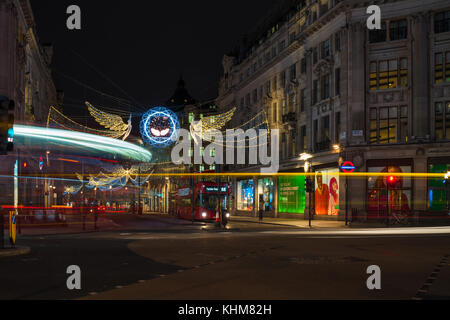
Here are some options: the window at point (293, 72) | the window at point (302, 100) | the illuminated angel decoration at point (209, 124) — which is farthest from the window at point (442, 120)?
the window at point (293, 72)

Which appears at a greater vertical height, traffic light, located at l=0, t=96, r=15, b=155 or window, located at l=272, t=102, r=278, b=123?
window, located at l=272, t=102, r=278, b=123

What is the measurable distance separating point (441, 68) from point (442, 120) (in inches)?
154

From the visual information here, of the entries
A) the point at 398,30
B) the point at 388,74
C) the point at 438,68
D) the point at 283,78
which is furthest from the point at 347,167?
the point at 283,78

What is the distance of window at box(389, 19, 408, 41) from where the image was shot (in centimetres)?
4250

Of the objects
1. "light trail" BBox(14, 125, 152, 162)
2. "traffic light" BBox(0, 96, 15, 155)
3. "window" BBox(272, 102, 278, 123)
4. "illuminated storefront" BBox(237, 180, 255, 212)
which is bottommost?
"illuminated storefront" BBox(237, 180, 255, 212)

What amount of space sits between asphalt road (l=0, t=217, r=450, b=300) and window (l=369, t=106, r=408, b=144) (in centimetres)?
2194

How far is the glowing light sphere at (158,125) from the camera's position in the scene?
109ft

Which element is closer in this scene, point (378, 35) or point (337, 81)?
point (378, 35)

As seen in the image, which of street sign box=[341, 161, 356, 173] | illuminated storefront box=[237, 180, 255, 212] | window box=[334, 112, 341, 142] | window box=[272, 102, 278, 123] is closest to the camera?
street sign box=[341, 161, 356, 173]

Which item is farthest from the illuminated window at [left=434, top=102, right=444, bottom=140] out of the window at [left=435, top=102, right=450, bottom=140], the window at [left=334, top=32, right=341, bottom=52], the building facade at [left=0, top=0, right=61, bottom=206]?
the building facade at [left=0, top=0, right=61, bottom=206]

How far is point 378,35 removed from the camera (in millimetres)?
43531

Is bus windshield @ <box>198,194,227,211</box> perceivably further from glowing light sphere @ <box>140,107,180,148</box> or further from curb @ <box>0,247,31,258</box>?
curb @ <box>0,247,31,258</box>

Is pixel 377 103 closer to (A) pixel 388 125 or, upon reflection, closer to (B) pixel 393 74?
(A) pixel 388 125

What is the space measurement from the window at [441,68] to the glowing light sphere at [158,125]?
20810 mm
